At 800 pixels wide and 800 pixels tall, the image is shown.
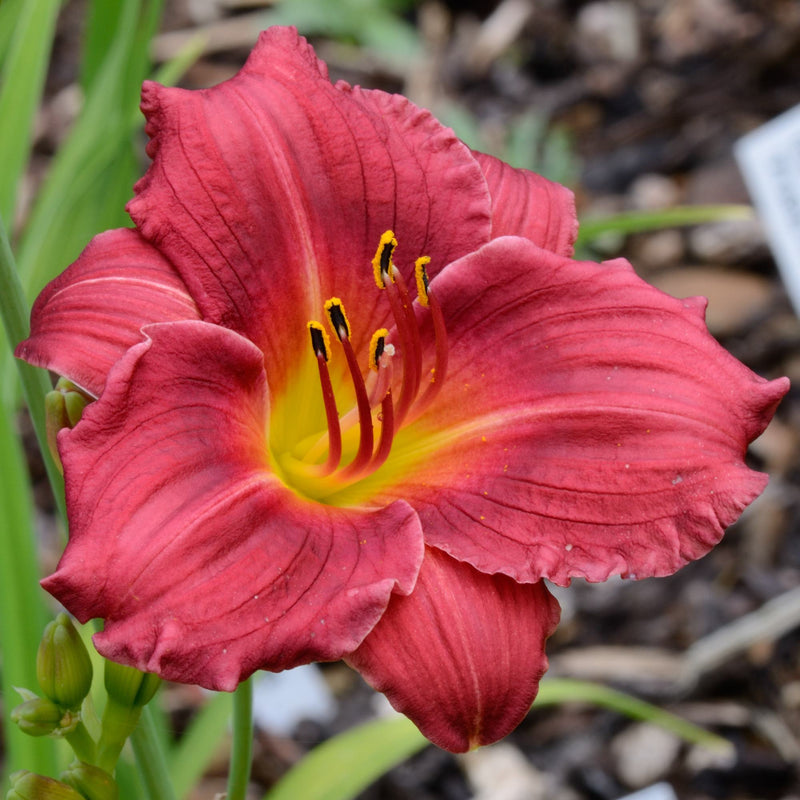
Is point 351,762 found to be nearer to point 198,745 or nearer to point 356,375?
point 198,745

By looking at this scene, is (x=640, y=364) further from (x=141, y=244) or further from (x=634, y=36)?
(x=634, y=36)

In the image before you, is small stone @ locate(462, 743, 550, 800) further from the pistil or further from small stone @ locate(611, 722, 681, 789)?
the pistil

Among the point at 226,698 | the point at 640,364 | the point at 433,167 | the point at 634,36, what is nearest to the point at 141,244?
the point at 433,167

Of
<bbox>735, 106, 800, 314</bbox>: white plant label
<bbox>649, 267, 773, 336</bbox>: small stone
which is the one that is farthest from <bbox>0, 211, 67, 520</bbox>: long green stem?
<bbox>649, 267, 773, 336</bbox>: small stone

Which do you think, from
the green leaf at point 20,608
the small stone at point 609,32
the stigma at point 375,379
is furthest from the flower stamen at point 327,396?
the small stone at point 609,32

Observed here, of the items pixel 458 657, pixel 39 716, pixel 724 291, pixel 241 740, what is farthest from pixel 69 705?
pixel 724 291

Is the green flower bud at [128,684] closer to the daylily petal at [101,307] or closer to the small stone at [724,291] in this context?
the daylily petal at [101,307]
